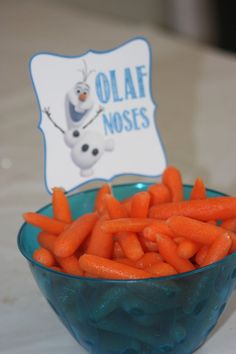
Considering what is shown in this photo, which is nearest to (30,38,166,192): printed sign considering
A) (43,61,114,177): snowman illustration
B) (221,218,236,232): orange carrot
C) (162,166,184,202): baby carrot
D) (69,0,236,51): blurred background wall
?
(43,61,114,177): snowman illustration

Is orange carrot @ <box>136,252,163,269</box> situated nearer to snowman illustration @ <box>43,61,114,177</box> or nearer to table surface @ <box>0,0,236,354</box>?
table surface @ <box>0,0,236,354</box>

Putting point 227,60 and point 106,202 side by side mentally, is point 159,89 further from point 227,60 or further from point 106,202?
point 106,202

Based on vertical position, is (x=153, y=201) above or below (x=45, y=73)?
below

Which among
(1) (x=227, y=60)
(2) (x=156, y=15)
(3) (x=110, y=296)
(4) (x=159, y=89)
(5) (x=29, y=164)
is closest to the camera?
(3) (x=110, y=296)

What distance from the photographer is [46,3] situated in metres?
2.65

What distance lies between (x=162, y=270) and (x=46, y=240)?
0.18 meters

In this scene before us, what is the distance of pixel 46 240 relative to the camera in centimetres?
85

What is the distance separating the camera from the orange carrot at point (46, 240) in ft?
2.74

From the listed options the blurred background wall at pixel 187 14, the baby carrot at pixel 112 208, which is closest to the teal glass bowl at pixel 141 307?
the baby carrot at pixel 112 208

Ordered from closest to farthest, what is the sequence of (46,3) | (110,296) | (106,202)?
(110,296) → (106,202) → (46,3)

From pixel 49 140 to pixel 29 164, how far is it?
50 centimetres

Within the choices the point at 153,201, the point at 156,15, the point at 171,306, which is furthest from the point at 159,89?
the point at 156,15

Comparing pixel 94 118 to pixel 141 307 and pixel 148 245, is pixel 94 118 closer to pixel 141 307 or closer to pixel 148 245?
pixel 148 245

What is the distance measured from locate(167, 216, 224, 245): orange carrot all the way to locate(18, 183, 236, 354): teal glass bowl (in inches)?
1.4
